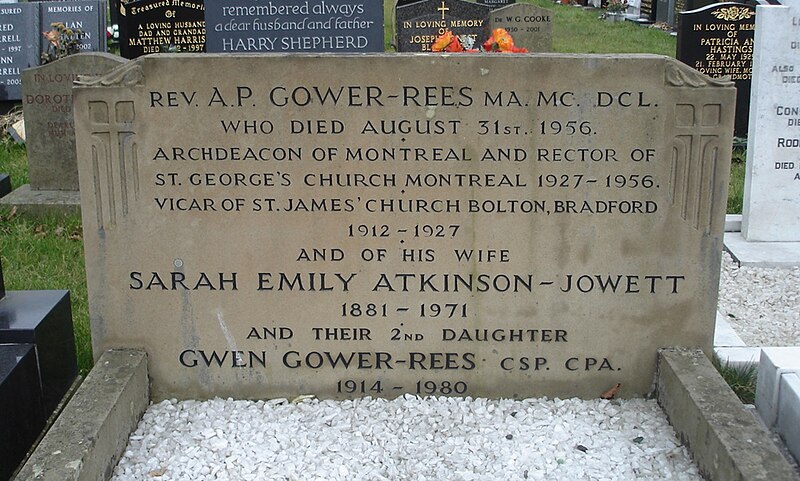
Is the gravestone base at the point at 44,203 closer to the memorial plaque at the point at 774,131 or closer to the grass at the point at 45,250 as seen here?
the grass at the point at 45,250

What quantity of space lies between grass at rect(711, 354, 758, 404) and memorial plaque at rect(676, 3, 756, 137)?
20.2 ft

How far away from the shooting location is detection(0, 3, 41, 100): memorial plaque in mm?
10945

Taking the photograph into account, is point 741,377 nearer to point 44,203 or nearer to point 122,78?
point 122,78

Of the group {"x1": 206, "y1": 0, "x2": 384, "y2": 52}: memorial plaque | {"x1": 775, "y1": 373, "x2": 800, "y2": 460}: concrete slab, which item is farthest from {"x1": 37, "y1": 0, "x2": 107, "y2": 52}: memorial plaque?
{"x1": 775, "y1": 373, "x2": 800, "y2": 460}: concrete slab

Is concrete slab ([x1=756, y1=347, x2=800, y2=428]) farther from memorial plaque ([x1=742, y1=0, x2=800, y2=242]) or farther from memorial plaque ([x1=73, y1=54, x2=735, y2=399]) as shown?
memorial plaque ([x1=742, y1=0, x2=800, y2=242])

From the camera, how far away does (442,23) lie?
11.8 metres

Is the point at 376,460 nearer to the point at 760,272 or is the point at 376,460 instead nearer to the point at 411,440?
the point at 411,440

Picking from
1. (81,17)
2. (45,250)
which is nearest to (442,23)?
(81,17)

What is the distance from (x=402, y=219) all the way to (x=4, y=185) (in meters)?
5.22

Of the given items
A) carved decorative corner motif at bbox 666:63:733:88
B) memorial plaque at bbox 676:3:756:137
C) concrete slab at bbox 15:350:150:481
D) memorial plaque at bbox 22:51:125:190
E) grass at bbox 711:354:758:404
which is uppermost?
memorial plaque at bbox 676:3:756:137

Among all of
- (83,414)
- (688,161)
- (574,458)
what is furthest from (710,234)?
(83,414)

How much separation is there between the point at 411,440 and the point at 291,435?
48 cm

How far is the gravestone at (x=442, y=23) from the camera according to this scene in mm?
11789

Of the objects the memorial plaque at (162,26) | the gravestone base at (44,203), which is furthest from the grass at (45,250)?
the memorial plaque at (162,26)
